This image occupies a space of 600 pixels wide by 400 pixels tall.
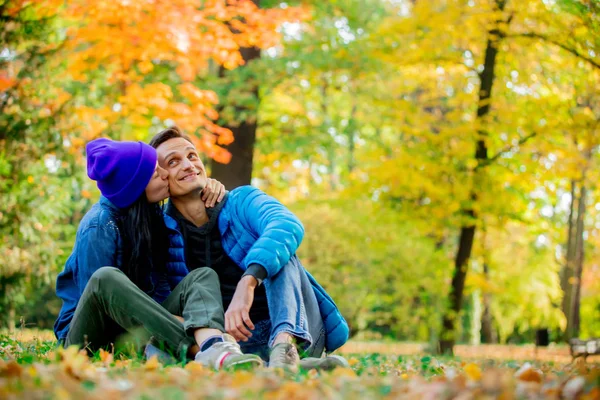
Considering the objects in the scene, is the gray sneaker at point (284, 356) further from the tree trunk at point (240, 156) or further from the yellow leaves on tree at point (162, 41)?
the tree trunk at point (240, 156)

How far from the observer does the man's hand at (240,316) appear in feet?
9.56

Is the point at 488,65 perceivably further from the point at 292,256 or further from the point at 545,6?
the point at 292,256

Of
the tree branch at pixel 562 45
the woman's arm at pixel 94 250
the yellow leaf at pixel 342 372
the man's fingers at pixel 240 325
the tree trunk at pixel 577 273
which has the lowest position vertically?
the tree trunk at pixel 577 273

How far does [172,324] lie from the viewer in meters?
3.01

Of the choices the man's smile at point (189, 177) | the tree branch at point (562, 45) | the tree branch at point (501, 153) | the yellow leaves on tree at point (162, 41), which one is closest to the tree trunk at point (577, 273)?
the tree branch at point (501, 153)

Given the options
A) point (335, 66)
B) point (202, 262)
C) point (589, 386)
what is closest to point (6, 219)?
point (335, 66)

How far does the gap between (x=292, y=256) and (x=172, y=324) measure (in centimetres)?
69

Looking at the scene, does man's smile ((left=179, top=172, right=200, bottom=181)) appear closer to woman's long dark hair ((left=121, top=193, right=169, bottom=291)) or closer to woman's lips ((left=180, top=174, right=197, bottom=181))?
woman's lips ((left=180, top=174, right=197, bottom=181))

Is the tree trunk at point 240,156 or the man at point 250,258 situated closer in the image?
the man at point 250,258

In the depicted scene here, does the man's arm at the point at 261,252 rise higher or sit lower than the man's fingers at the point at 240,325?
higher

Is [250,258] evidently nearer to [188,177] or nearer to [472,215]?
[188,177]

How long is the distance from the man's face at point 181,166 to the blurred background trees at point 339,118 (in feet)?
13.3

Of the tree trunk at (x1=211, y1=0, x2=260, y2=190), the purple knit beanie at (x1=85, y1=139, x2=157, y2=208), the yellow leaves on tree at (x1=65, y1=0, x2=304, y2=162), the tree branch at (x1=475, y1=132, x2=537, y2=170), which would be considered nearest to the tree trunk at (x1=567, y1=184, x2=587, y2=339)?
the tree branch at (x1=475, y1=132, x2=537, y2=170)

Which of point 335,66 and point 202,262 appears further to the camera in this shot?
point 335,66
